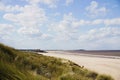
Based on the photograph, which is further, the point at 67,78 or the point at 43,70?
the point at 43,70

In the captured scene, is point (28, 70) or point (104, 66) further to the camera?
point (104, 66)

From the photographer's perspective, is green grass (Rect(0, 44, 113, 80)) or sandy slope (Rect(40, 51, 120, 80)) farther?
sandy slope (Rect(40, 51, 120, 80))

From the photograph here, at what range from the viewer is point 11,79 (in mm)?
7695

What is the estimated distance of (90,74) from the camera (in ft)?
47.1

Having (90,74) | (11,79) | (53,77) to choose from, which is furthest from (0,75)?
(90,74)

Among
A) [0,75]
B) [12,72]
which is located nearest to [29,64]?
[12,72]

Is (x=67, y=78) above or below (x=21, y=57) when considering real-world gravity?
below

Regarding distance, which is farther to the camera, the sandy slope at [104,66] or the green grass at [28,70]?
the sandy slope at [104,66]

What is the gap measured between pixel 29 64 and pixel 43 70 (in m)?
0.75

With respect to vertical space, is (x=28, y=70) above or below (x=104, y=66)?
above

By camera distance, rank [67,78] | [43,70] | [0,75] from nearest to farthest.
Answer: [0,75]
[67,78]
[43,70]

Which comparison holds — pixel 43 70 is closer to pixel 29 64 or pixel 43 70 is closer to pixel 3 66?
pixel 29 64

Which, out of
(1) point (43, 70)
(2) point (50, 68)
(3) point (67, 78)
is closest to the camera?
(3) point (67, 78)

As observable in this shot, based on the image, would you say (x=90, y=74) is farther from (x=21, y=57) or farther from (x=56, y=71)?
(x=21, y=57)
